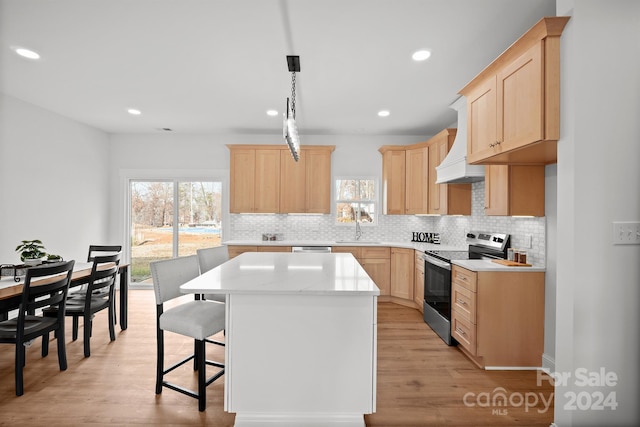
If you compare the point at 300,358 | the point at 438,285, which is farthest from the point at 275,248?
the point at 300,358

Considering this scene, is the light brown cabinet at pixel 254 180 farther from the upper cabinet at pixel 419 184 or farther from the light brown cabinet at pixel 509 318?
the light brown cabinet at pixel 509 318

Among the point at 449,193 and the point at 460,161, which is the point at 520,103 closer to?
the point at 460,161

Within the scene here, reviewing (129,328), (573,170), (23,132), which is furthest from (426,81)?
(23,132)

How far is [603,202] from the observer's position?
1.78 metres

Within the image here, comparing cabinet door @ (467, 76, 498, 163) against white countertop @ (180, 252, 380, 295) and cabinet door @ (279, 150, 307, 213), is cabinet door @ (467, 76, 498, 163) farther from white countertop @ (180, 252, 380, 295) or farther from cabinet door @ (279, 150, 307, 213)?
cabinet door @ (279, 150, 307, 213)

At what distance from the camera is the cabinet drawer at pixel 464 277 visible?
9.20 feet

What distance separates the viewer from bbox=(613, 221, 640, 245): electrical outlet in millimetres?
1782

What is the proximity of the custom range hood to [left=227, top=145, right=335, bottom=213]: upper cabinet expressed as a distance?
6.54 ft

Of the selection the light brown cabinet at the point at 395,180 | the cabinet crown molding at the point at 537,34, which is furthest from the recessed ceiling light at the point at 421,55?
the light brown cabinet at the point at 395,180

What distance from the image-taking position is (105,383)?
8.21 ft

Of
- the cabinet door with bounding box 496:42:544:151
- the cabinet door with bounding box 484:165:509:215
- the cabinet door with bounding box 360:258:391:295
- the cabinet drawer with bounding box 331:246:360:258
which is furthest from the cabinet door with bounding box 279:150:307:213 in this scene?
the cabinet door with bounding box 496:42:544:151

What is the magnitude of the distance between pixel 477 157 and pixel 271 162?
129 inches

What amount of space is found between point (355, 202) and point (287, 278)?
11.7ft

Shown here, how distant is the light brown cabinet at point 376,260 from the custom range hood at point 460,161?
1.54 meters
